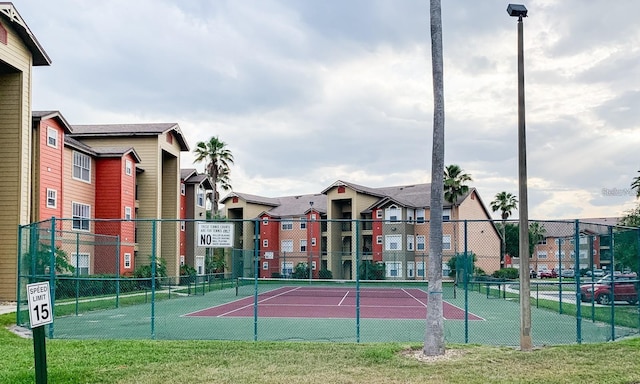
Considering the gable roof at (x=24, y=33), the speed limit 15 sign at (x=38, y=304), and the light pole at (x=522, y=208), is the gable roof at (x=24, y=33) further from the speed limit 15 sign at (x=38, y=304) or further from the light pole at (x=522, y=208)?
the speed limit 15 sign at (x=38, y=304)

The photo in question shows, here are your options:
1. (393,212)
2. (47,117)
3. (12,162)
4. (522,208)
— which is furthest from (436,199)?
(393,212)

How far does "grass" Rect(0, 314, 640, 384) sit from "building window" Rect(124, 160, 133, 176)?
2596 cm

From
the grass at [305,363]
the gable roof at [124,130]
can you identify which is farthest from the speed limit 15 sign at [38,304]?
the gable roof at [124,130]

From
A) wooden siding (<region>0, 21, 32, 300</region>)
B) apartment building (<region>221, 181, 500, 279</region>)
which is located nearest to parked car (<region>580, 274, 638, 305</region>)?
wooden siding (<region>0, 21, 32, 300</region>)

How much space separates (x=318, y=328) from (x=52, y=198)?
1873 centimetres

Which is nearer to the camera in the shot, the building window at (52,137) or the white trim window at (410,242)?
the building window at (52,137)

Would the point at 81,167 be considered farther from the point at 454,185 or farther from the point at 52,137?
the point at 454,185

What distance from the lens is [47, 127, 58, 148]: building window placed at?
30.1 metres

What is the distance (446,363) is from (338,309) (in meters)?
15.4

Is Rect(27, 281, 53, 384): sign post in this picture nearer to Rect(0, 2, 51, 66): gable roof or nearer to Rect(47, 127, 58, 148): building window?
Rect(0, 2, 51, 66): gable roof

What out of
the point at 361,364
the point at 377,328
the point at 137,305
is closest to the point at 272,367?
the point at 361,364

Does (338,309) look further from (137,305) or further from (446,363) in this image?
(446,363)

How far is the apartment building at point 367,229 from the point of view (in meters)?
55.0

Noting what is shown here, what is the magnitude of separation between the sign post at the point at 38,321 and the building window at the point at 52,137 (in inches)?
983
